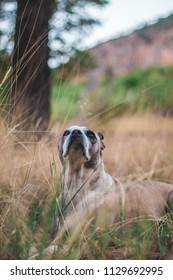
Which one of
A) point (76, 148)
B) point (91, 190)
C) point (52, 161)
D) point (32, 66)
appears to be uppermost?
point (32, 66)

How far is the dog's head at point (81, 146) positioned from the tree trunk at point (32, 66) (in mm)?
795

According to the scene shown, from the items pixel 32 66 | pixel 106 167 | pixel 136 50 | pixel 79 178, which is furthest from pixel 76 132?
pixel 136 50

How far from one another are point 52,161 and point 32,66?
1.78 metres

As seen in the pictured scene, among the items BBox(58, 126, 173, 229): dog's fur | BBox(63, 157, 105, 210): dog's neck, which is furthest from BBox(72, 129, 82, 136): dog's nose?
BBox(63, 157, 105, 210): dog's neck

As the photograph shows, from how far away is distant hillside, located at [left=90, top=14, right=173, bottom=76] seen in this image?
6.14 meters

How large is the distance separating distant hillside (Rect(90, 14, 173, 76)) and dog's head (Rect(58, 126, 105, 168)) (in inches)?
72.4

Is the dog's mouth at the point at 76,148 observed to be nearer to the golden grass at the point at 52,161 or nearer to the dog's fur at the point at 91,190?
the dog's fur at the point at 91,190

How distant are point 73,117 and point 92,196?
3.93ft

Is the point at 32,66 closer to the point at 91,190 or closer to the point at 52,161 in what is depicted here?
the point at 52,161

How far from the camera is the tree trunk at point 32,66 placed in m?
5.27

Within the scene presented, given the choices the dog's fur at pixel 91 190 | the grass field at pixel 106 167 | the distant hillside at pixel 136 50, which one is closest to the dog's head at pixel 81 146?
the dog's fur at pixel 91 190

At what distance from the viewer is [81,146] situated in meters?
4.05
